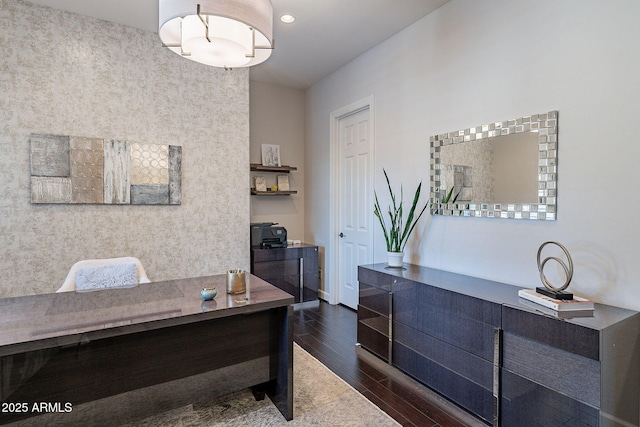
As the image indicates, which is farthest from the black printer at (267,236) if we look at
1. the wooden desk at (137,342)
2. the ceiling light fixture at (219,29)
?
the ceiling light fixture at (219,29)

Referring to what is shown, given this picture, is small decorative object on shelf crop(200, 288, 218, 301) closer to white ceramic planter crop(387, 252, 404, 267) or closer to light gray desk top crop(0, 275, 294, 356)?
light gray desk top crop(0, 275, 294, 356)

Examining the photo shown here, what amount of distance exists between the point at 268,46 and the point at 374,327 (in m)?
2.23

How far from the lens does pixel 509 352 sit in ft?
5.84

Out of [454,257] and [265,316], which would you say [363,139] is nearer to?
[454,257]

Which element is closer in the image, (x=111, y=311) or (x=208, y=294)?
(x=111, y=311)

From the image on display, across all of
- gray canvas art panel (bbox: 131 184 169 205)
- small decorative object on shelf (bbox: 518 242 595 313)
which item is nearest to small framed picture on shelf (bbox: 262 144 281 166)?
gray canvas art panel (bbox: 131 184 169 205)

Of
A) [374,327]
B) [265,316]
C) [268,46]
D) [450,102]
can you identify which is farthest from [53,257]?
[450,102]

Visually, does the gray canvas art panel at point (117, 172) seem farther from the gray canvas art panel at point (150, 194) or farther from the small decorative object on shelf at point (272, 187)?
the small decorative object on shelf at point (272, 187)

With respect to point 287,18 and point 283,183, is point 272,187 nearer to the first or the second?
point 283,183

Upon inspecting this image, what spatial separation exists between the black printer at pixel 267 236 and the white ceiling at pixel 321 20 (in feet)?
6.62

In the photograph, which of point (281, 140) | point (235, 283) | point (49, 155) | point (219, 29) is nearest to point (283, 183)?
point (281, 140)

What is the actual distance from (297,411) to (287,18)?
3.18 m

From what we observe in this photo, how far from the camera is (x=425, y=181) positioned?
2955 millimetres

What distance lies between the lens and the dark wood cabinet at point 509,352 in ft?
4.92
